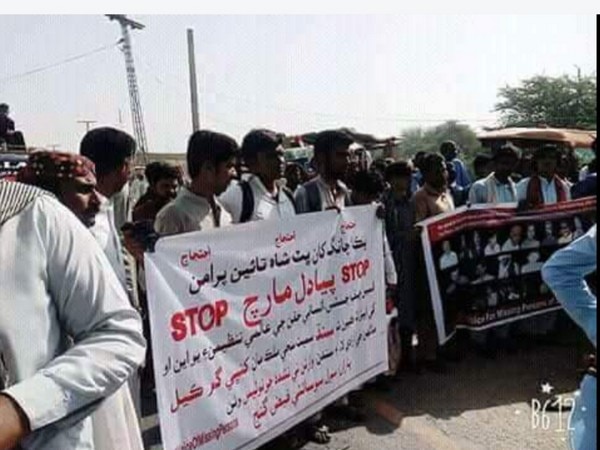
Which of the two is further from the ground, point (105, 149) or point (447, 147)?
point (105, 149)

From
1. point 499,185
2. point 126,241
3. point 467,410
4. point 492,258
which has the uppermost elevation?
point 126,241

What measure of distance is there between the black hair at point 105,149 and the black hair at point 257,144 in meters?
0.76

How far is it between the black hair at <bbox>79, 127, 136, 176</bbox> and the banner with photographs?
7.46 ft

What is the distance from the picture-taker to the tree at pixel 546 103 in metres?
23.4

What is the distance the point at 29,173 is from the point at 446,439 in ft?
8.38

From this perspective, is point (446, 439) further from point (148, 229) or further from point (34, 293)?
point (34, 293)

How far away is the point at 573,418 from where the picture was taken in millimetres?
1979

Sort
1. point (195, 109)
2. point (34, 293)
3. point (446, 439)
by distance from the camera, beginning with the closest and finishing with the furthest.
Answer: point (34, 293) < point (446, 439) < point (195, 109)

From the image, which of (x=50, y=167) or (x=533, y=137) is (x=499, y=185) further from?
(x=533, y=137)

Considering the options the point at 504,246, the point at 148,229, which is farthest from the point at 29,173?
the point at 504,246

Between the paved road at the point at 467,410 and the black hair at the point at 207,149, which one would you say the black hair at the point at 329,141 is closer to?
the black hair at the point at 207,149

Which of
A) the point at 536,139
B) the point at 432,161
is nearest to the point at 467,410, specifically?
the point at 432,161

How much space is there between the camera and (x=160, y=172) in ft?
15.6

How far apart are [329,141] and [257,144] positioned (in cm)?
52
